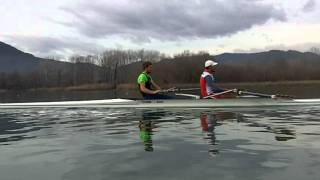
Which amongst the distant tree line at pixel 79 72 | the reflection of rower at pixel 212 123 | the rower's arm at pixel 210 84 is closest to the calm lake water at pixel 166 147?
the reflection of rower at pixel 212 123

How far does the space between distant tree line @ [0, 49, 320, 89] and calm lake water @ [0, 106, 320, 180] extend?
8951cm

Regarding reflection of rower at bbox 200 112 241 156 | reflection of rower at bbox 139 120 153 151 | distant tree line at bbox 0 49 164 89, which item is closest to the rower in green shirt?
reflection of rower at bbox 200 112 241 156

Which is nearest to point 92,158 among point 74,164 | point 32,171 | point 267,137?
point 74,164

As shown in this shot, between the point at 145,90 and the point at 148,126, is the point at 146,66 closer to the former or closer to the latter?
the point at 145,90

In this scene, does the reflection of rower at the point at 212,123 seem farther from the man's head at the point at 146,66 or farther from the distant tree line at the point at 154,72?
the distant tree line at the point at 154,72

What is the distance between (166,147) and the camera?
10.9m

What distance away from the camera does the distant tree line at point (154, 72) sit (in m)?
110

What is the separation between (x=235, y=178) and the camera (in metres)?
7.81

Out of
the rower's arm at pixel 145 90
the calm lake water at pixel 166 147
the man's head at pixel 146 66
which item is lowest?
the calm lake water at pixel 166 147

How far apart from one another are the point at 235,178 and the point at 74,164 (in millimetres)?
3374

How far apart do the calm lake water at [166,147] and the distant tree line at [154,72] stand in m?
89.5

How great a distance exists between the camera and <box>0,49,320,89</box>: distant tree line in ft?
362

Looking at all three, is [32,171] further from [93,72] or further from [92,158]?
A: [93,72]

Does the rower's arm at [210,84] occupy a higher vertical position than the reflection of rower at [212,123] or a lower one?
higher
